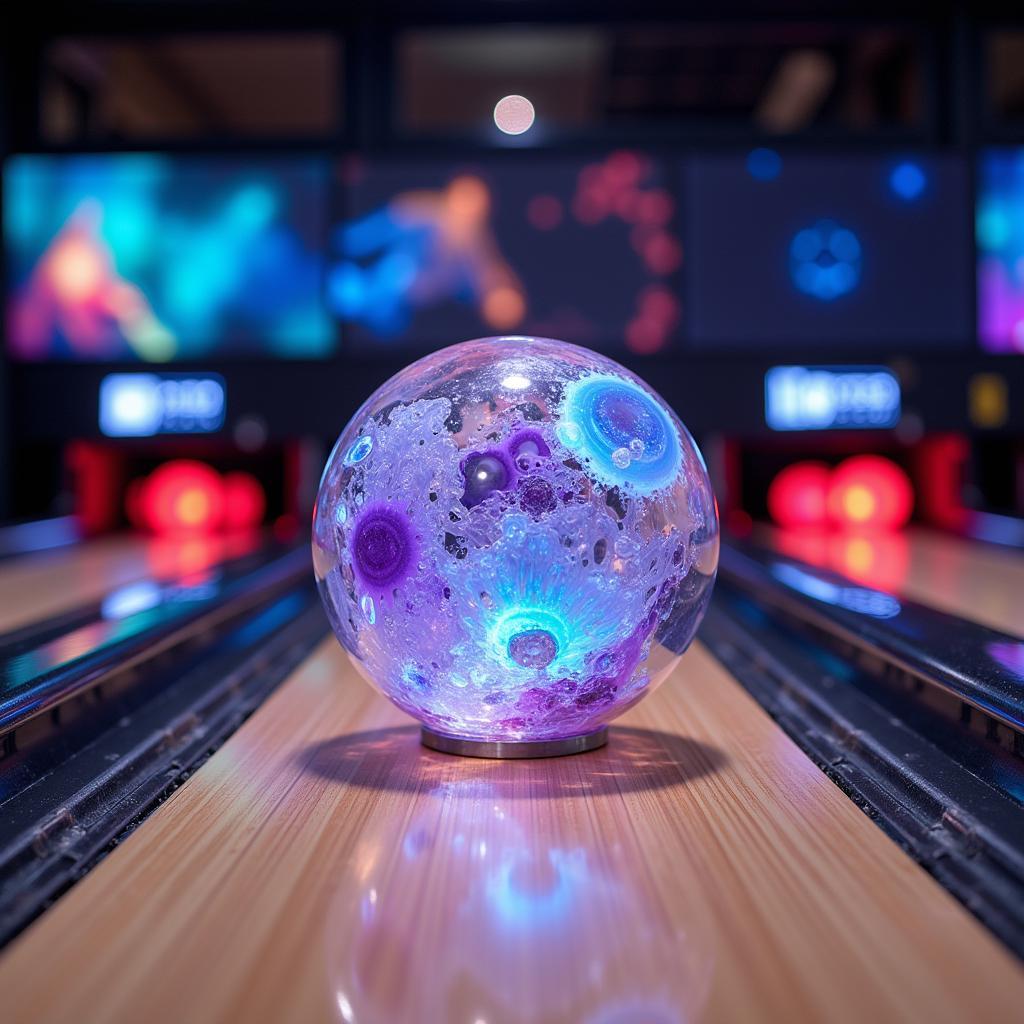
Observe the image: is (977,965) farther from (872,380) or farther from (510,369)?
(872,380)

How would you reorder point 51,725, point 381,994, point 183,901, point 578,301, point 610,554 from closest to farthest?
point 381,994
point 183,901
point 610,554
point 51,725
point 578,301

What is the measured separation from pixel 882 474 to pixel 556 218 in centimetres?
149

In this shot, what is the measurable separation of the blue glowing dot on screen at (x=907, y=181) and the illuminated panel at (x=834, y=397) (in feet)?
2.02

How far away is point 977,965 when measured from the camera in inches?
34.4

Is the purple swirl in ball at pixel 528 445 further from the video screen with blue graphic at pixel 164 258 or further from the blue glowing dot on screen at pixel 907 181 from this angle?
the blue glowing dot on screen at pixel 907 181

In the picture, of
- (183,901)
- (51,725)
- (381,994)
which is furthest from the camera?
(51,725)

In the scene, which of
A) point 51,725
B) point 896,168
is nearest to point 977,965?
point 51,725

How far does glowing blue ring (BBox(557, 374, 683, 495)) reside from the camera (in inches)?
50.0

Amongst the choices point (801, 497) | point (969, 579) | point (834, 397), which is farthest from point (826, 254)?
point (969, 579)

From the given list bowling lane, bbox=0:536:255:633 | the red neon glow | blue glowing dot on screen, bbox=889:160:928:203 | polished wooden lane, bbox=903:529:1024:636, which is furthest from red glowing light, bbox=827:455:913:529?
bowling lane, bbox=0:536:255:633

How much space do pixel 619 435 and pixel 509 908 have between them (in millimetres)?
492

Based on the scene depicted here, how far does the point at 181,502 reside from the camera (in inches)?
185

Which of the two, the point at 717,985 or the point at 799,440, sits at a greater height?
the point at 799,440

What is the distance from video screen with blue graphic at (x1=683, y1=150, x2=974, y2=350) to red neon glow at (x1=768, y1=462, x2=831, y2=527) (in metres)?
0.50
